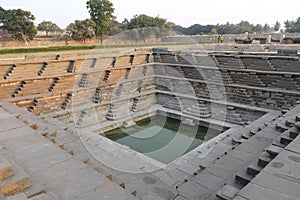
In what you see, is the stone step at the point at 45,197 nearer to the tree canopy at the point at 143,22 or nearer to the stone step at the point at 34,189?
the stone step at the point at 34,189

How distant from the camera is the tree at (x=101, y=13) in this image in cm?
2602

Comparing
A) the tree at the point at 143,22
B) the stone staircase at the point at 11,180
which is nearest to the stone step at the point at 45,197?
the stone staircase at the point at 11,180

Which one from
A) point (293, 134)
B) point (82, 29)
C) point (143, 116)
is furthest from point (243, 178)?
point (82, 29)

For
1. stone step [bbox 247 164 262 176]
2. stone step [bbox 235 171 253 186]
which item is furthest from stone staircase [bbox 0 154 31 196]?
stone step [bbox 247 164 262 176]

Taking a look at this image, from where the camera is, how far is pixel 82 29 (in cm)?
2431

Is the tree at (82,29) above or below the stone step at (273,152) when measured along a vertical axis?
above

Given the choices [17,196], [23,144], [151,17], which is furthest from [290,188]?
[151,17]

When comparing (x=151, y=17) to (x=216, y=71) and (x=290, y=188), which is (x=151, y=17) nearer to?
(x=216, y=71)

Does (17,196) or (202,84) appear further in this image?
(202,84)

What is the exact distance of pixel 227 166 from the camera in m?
3.85

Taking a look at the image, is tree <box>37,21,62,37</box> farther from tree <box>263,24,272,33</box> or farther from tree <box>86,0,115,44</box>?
tree <box>263,24,272,33</box>

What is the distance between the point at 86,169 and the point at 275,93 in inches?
334

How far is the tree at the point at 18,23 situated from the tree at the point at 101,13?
6429mm

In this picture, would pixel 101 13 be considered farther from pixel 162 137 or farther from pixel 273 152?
pixel 273 152
